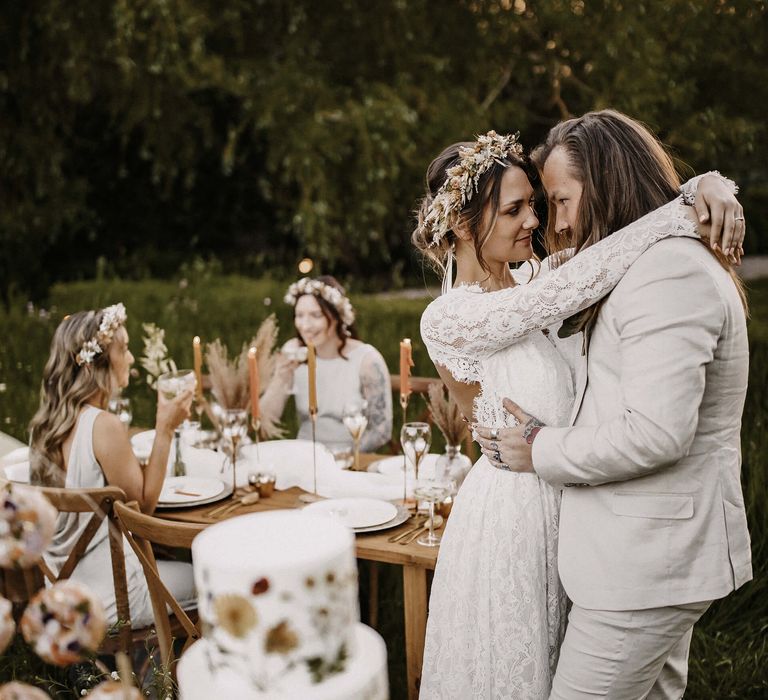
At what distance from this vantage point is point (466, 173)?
2.25 m

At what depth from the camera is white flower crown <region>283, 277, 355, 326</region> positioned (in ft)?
13.6

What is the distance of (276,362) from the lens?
403 centimetres

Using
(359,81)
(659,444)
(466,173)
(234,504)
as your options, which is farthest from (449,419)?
(359,81)

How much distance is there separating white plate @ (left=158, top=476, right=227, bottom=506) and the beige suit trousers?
149cm

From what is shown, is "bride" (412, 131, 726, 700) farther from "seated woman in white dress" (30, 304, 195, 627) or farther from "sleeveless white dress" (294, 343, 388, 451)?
"sleeveless white dress" (294, 343, 388, 451)

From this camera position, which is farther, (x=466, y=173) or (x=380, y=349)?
(x=380, y=349)

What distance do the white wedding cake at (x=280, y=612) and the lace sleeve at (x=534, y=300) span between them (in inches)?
42.9

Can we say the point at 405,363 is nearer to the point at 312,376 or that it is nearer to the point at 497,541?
the point at 312,376

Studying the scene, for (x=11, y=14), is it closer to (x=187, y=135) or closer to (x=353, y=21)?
(x=187, y=135)

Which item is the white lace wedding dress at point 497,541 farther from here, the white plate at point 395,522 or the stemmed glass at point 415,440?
the stemmed glass at point 415,440

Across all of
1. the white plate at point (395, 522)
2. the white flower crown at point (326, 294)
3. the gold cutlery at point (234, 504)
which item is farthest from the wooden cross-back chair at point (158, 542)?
the white flower crown at point (326, 294)

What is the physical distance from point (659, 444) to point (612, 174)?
22.5 inches

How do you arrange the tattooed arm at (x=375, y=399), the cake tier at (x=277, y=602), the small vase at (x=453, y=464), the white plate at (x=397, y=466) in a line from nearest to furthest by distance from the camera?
the cake tier at (x=277, y=602), the small vase at (x=453, y=464), the white plate at (x=397, y=466), the tattooed arm at (x=375, y=399)

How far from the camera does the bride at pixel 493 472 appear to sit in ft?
6.94
